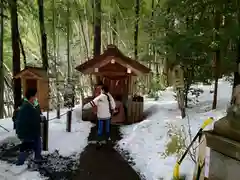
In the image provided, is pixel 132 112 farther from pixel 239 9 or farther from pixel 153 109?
pixel 239 9

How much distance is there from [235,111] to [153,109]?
334 inches

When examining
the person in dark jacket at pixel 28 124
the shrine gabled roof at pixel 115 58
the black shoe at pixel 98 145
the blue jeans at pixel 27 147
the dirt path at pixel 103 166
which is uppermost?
the shrine gabled roof at pixel 115 58

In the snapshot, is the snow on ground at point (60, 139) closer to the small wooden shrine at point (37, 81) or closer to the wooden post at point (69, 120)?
the wooden post at point (69, 120)

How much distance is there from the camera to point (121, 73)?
11.0 meters

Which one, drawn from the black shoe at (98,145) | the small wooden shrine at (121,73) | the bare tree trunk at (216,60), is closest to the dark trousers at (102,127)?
the black shoe at (98,145)

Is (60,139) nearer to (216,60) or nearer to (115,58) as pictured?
(115,58)

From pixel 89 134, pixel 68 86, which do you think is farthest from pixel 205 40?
pixel 68 86

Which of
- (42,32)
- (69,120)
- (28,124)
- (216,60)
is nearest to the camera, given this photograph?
(28,124)

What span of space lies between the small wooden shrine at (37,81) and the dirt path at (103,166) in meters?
2.24

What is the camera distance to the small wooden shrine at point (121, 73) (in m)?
10.3

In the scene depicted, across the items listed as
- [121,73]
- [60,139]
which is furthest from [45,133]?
[121,73]

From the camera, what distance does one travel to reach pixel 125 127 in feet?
32.7

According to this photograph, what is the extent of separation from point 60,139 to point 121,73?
150 inches

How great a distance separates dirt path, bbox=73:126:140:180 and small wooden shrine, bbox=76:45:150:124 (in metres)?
2.77
